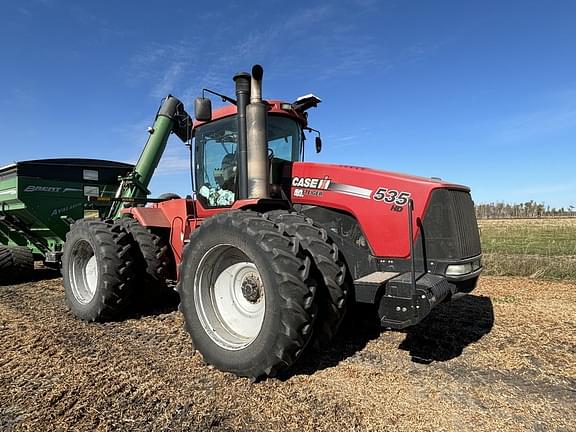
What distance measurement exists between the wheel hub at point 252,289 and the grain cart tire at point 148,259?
6.21 feet

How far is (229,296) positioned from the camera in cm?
415

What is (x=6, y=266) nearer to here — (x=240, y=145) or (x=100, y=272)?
(x=100, y=272)

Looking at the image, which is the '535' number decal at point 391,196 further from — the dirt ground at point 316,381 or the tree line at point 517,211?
the tree line at point 517,211

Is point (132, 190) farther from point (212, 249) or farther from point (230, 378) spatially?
point (230, 378)

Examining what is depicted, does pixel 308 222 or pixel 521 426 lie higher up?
pixel 308 222

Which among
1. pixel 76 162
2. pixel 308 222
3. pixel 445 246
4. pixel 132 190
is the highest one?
pixel 76 162

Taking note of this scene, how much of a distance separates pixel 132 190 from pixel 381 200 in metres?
5.82

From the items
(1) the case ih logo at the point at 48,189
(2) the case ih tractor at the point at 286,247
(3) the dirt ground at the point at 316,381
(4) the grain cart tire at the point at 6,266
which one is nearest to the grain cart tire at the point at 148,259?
(2) the case ih tractor at the point at 286,247

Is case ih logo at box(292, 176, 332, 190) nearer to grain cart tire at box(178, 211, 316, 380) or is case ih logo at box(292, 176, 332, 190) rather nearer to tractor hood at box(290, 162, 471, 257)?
tractor hood at box(290, 162, 471, 257)

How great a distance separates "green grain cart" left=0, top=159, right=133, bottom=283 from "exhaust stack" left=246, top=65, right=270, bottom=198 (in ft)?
18.3

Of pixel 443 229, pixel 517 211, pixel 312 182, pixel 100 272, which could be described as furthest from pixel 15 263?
pixel 517 211

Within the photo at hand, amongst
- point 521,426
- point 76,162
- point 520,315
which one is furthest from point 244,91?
point 76,162

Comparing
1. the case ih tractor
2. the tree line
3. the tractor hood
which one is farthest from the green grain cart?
the tree line

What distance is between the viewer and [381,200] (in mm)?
3908
